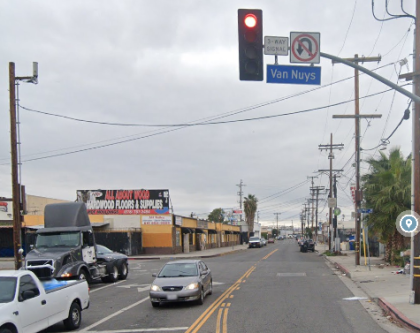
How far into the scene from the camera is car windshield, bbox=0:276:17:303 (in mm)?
8669

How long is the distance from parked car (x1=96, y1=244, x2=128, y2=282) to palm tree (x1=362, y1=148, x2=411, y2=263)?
1451cm

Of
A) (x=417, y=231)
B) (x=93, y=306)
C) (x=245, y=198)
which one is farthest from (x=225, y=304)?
(x=245, y=198)

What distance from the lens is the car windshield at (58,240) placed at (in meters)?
18.8

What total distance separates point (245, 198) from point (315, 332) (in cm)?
10319

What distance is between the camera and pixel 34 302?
9.27m

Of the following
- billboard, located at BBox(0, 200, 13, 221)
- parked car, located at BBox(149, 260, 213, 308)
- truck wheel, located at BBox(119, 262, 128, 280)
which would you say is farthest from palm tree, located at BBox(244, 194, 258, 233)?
parked car, located at BBox(149, 260, 213, 308)

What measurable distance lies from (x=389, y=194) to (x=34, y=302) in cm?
2200

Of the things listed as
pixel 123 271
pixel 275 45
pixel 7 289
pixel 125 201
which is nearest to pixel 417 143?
pixel 275 45

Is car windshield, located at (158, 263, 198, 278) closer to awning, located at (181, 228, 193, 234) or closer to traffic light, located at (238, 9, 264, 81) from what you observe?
traffic light, located at (238, 9, 264, 81)

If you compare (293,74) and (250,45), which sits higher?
(250,45)

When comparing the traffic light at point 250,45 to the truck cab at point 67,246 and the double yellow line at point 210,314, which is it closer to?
the double yellow line at point 210,314

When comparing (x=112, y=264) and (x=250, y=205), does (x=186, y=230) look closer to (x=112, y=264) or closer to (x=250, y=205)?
(x=112, y=264)

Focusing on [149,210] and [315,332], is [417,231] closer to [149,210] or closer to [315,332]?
[315,332]

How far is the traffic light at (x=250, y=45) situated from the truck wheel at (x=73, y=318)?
6.46m
